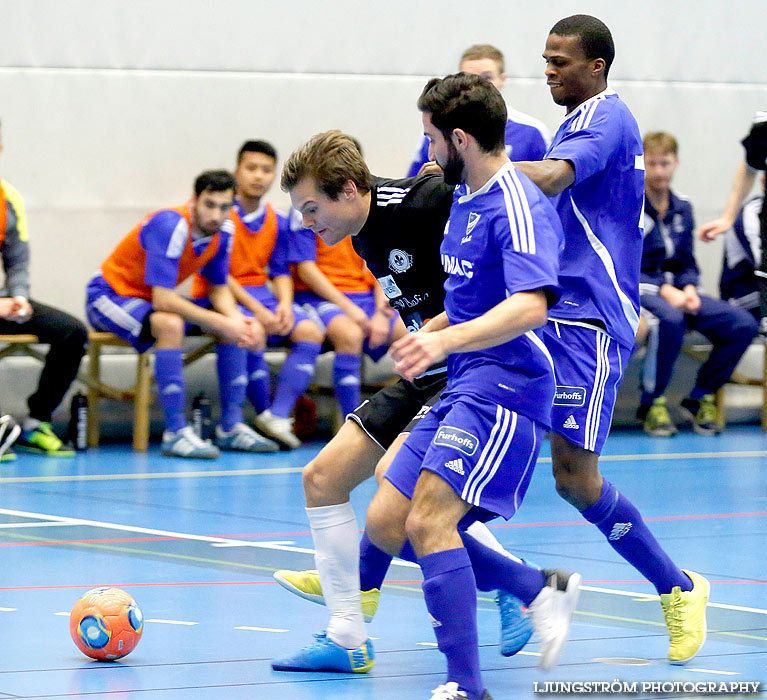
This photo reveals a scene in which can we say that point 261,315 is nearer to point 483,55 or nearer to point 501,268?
point 483,55

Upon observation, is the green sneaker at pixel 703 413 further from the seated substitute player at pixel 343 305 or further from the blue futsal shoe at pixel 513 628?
the blue futsal shoe at pixel 513 628

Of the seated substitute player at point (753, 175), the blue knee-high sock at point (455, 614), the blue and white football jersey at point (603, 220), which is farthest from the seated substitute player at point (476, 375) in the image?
the seated substitute player at point (753, 175)

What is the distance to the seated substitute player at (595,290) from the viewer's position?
14.0ft

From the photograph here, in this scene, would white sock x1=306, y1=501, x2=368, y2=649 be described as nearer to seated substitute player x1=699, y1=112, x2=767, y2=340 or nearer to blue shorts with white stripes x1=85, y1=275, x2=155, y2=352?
seated substitute player x1=699, y1=112, x2=767, y2=340

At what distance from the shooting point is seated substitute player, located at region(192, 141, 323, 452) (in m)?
9.34

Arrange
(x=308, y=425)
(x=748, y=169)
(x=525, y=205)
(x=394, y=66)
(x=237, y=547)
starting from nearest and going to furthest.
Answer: (x=525, y=205)
(x=237, y=547)
(x=748, y=169)
(x=308, y=425)
(x=394, y=66)

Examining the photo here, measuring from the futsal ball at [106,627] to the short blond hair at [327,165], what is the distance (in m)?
1.24

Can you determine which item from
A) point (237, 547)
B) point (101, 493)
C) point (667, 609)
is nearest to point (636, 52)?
point (101, 493)

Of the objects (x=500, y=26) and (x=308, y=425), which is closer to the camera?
(x=308, y=425)

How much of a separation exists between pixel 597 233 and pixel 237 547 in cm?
225

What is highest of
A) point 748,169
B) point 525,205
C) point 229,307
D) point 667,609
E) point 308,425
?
point 525,205

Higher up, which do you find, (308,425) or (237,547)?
(237,547)

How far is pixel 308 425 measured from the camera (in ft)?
32.9

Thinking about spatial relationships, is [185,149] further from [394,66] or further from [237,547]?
[237,547]
